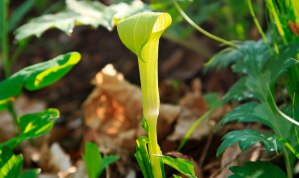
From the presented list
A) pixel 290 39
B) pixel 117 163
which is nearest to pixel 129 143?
pixel 117 163

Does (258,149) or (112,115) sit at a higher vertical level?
(258,149)

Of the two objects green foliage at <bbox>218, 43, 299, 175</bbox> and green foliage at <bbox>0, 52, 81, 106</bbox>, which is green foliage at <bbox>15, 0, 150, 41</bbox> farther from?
green foliage at <bbox>218, 43, 299, 175</bbox>

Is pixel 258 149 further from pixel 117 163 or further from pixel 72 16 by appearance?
pixel 72 16

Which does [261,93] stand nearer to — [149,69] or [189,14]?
[149,69]

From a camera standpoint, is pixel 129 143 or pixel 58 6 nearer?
pixel 129 143

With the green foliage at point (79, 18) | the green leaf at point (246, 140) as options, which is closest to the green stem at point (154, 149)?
the green leaf at point (246, 140)

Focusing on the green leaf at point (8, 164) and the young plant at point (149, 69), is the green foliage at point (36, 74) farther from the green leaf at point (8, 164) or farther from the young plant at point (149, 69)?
the young plant at point (149, 69)
